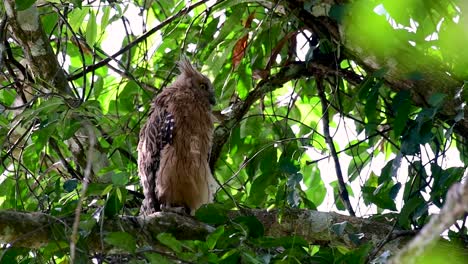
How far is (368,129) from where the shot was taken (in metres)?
3.78

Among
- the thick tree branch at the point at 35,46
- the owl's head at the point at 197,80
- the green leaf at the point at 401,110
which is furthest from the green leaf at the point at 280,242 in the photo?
the owl's head at the point at 197,80

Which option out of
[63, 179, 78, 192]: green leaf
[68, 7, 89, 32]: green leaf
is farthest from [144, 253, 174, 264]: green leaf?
[68, 7, 89, 32]: green leaf

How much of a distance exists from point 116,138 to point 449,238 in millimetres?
2130

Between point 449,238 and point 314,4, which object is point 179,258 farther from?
point 314,4

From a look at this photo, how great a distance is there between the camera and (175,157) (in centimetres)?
463

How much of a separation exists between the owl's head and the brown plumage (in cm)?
29

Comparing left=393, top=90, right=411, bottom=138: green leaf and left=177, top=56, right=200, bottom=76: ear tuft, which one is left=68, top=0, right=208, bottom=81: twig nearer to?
left=177, top=56, right=200, bottom=76: ear tuft

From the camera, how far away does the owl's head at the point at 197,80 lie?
16.9 feet

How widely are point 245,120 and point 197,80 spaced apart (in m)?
0.61

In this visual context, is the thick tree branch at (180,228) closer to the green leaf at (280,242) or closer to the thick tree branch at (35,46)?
the green leaf at (280,242)

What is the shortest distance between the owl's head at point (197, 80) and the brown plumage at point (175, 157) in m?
0.29

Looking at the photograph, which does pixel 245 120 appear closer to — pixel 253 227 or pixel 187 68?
pixel 187 68

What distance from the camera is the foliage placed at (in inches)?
122

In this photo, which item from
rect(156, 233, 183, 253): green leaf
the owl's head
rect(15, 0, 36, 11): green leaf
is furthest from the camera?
the owl's head
